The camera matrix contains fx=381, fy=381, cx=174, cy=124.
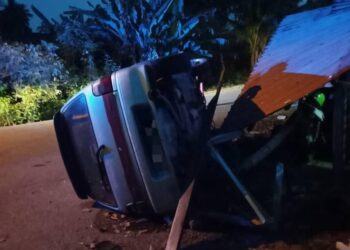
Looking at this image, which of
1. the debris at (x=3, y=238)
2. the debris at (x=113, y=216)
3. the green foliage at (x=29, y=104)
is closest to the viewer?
the debris at (x=3, y=238)

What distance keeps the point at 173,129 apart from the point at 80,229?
1599 millimetres

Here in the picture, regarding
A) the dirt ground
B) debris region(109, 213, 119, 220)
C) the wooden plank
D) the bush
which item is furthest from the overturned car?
the bush

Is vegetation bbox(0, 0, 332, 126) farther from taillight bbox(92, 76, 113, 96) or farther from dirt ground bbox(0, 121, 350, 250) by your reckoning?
taillight bbox(92, 76, 113, 96)

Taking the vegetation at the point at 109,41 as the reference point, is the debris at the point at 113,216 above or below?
below

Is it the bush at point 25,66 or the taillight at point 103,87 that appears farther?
the bush at point 25,66

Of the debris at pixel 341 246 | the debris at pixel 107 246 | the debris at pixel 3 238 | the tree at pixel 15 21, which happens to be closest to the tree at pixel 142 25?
the tree at pixel 15 21

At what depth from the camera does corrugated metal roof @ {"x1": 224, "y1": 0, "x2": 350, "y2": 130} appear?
11.2ft

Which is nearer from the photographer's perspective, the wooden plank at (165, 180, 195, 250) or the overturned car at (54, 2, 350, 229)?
the wooden plank at (165, 180, 195, 250)

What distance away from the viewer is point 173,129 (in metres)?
3.54

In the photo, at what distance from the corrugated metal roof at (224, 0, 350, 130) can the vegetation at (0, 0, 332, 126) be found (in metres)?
9.60

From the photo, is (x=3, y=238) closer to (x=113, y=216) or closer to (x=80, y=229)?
(x=80, y=229)

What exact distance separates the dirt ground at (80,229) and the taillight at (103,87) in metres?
1.46

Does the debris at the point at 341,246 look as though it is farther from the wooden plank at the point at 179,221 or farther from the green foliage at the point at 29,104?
the green foliage at the point at 29,104

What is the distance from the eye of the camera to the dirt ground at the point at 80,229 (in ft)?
11.1
